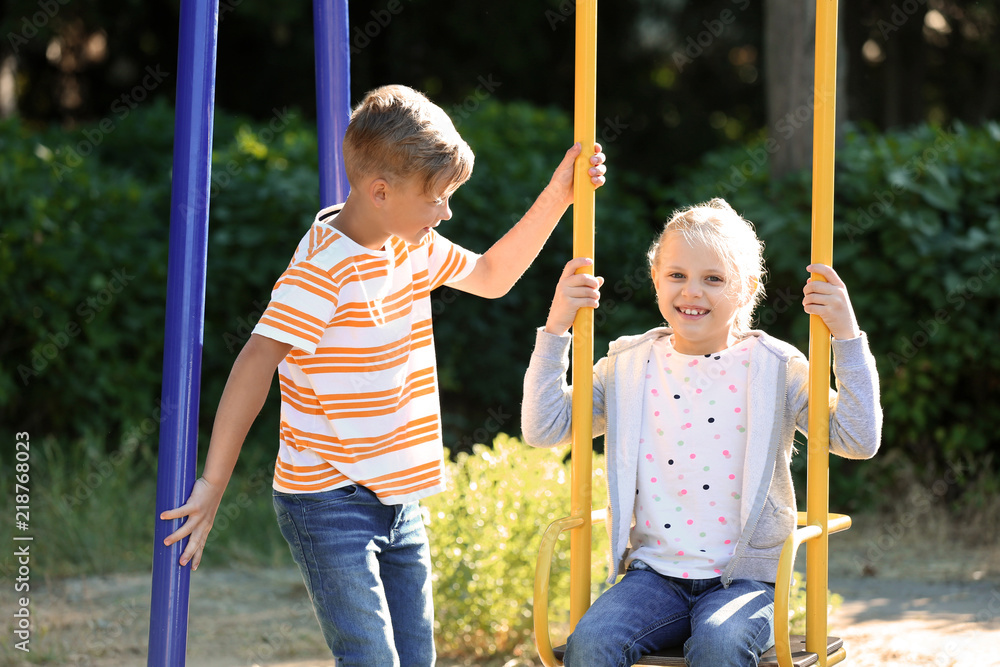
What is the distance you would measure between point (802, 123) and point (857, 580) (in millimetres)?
2210

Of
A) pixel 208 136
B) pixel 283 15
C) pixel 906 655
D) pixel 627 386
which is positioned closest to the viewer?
pixel 208 136

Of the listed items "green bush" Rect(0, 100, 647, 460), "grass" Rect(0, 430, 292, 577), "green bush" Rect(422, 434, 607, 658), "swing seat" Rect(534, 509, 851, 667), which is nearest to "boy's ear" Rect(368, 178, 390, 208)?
"swing seat" Rect(534, 509, 851, 667)

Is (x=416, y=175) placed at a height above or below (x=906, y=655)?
above

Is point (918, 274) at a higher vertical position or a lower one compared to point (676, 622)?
higher

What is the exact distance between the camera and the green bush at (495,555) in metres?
3.44

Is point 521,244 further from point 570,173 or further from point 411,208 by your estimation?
point 411,208

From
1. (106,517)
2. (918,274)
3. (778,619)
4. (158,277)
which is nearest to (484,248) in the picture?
(158,277)

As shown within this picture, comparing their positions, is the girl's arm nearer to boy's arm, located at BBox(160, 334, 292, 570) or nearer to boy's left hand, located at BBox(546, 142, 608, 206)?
boy's left hand, located at BBox(546, 142, 608, 206)

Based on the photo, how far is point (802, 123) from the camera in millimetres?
5402

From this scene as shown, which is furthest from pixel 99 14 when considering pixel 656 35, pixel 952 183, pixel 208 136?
pixel 208 136

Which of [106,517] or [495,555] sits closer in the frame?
[495,555]

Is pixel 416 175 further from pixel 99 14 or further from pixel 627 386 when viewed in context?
pixel 99 14

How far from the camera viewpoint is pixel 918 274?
4.86 m

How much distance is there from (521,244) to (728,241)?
476 mm
